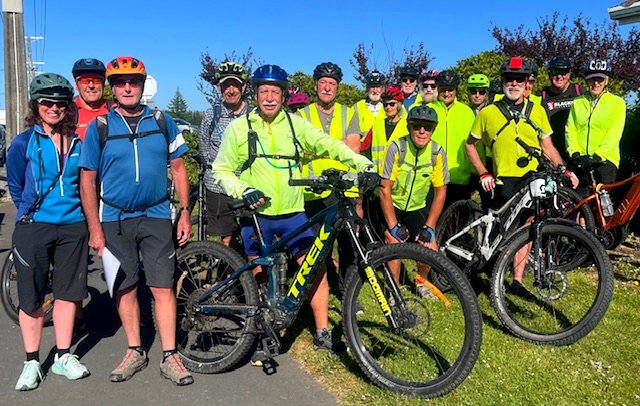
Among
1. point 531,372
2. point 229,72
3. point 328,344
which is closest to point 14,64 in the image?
point 229,72

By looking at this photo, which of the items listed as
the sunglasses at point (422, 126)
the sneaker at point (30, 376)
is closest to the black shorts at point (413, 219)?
the sunglasses at point (422, 126)

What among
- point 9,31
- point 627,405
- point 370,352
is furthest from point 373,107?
point 9,31

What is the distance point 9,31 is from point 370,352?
509 inches

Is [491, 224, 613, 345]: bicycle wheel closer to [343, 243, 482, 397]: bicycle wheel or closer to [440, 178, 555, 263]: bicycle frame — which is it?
[440, 178, 555, 263]: bicycle frame

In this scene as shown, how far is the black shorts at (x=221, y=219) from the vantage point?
5.23 metres

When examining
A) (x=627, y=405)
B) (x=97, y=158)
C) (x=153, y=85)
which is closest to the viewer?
(x=627, y=405)

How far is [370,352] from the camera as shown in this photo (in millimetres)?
3820

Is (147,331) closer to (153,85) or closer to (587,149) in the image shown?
(587,149)

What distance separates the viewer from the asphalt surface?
3611 millimetres

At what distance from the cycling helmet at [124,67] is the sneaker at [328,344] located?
7.43ft

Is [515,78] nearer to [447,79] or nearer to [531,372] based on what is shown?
[447,79]

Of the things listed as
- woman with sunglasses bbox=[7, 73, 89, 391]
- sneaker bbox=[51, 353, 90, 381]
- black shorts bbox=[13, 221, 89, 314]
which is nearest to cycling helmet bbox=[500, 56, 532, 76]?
woman with sunglasses bbox=[7, 73, 89, 391]

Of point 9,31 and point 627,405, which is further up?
point 9,31

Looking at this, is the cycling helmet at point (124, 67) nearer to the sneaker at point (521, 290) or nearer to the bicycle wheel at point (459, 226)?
the bicycle wheel at point (459, 226)
